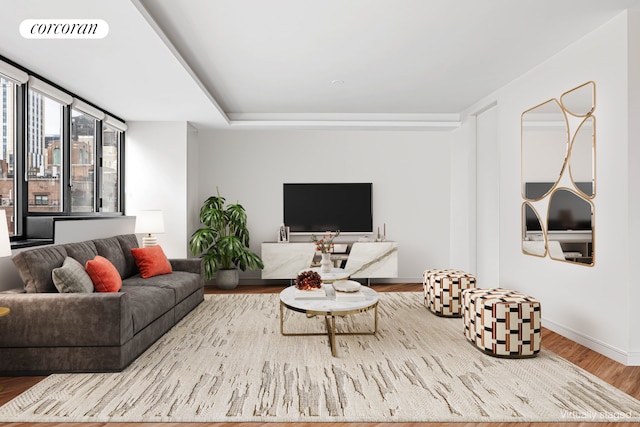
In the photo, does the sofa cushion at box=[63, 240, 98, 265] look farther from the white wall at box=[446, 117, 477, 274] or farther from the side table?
the white wall at box=[446, 117, 477, 274]

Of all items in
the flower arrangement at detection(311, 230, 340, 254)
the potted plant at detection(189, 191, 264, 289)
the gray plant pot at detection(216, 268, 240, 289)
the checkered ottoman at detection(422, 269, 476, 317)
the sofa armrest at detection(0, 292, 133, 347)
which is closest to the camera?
the sofa armrest at detection(0, 292, 133, 347)

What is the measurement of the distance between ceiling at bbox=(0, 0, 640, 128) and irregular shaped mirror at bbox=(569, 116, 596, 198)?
0.82 meters

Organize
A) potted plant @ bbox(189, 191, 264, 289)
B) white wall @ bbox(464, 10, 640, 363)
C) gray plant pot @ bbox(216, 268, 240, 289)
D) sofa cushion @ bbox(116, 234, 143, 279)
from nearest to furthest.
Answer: white wall @ bbox(464, 10, 640, 363)
sofa cushion @ bbox(116, 234, 143, 279)
potted plant @ bbox(189, 191, 264, 289)
gray plant pot @ bbox(216, 268, 240, 289)

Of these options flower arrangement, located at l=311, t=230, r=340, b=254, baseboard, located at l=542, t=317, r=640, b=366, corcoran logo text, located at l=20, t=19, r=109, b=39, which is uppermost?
corcoran logo text, located at l=20, t=19, r=109, b=39

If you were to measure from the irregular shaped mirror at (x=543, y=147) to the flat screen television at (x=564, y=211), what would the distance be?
1 cm

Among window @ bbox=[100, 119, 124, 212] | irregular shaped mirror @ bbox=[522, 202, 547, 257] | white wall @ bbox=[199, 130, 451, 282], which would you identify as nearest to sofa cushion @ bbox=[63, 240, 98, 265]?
window @ bbox=[100, 119, 124, 212]

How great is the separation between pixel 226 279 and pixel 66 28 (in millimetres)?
4123

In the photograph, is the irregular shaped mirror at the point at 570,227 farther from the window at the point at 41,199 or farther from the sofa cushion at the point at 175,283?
the window at the point at 41,199

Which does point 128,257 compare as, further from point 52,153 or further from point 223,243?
point 223,243

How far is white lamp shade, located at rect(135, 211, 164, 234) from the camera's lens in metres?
5.48

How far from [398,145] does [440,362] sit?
4.49m

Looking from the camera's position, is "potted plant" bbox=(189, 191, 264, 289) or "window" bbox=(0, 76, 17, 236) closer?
"window" bbox=(0, 76, 17, 236)

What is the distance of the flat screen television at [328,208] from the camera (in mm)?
6961

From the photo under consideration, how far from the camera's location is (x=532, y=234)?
A: 4.36 meters
